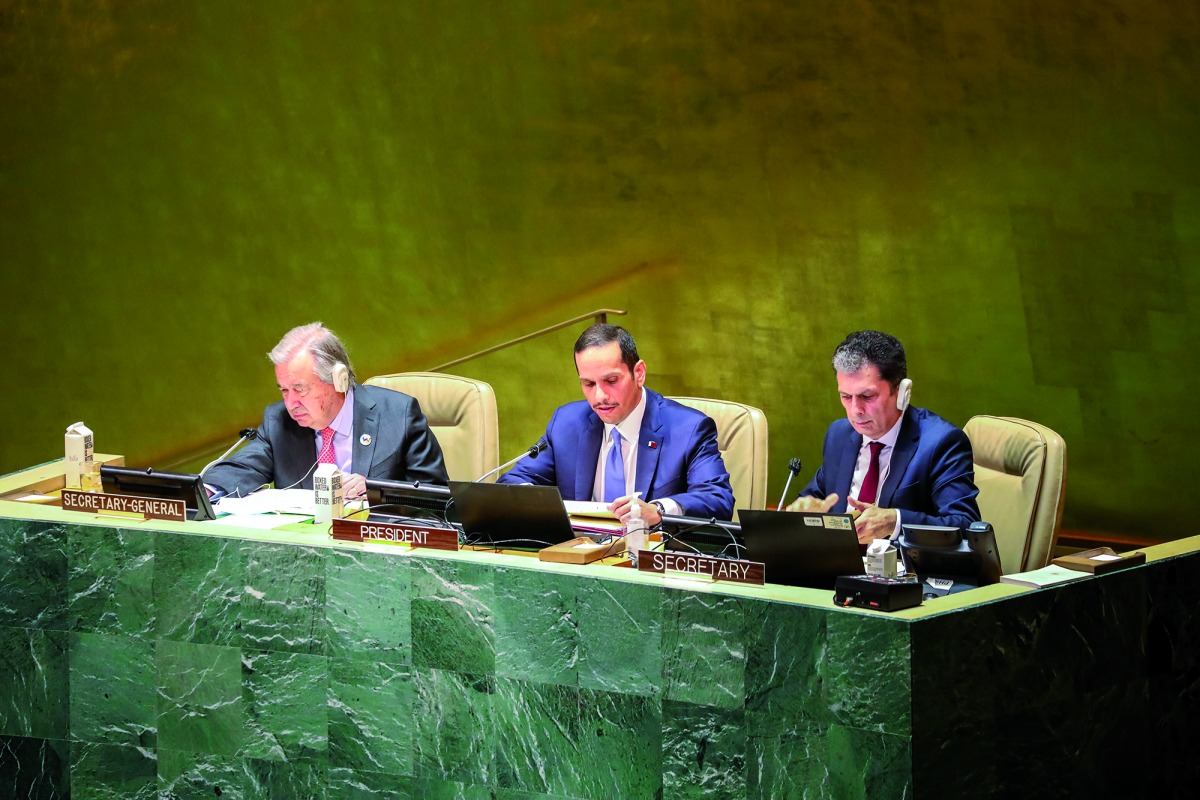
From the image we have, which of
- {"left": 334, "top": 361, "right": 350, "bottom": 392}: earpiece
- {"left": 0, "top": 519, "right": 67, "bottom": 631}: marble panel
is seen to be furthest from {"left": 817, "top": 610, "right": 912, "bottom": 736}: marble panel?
{"left": 334, "top": 361, "right": 350, "bottom": 392}: earpiece

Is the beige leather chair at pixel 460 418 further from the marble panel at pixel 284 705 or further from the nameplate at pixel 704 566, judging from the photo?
the nameplate at pixel 704 566

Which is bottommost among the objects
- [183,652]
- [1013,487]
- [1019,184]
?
[183,652]

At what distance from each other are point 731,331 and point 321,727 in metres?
3.37

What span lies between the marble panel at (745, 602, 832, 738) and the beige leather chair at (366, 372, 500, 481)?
1.77m

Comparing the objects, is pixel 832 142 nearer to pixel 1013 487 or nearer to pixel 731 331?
pixel 731 331

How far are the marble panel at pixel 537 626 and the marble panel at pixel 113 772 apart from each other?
892mm

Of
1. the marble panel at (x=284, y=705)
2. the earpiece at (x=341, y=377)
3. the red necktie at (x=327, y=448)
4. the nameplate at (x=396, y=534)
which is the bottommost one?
the marble panel at (x=284, y=705)

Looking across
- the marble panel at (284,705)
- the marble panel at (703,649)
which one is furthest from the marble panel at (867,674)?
the marble panel at (284,705)

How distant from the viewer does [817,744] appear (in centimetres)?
205

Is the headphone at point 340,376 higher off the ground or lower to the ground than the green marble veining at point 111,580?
higher

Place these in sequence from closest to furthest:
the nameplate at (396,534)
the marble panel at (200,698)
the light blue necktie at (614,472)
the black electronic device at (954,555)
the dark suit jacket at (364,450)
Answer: the black electronic device at (954,555)
the nameplate at (396,534)
the marble panel at (200,698)
the light blue necktie at (614,472)
the dark suit jacket at (364,450)

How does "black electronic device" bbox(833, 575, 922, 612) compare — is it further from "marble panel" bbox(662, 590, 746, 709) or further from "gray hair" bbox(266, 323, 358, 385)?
"gray hair" bbox(266, 323, 358, 385)

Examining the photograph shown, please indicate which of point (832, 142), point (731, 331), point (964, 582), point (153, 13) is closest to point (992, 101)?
point (832, 142)

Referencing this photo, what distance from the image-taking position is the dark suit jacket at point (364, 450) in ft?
11.9
